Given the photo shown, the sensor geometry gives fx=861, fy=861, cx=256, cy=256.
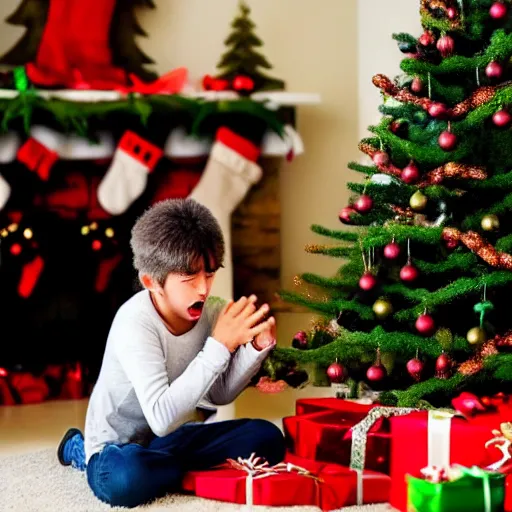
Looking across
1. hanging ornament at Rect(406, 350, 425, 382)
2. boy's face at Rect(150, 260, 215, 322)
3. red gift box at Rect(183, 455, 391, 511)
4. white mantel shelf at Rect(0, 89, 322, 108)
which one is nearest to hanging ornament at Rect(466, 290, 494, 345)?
hanging ornament at Rect(406, 350, 425, 382)

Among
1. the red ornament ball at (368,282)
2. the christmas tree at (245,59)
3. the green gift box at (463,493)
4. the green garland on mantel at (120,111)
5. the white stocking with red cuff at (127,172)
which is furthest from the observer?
the christmas tree at (245,59)

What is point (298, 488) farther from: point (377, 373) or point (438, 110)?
point (438, 110)

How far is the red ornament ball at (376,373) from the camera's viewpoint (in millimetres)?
1792

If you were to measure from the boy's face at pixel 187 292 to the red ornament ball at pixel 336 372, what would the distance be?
358 millimetres

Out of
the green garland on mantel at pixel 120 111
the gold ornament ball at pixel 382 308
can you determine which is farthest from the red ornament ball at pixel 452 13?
the green garland on mantel at pixel 120 111

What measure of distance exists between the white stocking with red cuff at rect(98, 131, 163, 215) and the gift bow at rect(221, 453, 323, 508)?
1.28m

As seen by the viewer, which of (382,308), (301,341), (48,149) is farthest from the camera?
(48,149)

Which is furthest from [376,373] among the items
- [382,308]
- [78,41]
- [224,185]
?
[78,41]

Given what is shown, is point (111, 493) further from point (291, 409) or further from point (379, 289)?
point (291, 409)

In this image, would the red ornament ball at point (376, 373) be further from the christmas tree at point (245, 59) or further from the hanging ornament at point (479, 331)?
the christmas tree at point (245, 59)

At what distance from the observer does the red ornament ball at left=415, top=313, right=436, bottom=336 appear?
1.74 meters

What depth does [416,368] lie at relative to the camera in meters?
1.75

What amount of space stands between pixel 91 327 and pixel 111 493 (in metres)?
1.37

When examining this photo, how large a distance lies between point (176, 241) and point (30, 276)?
131 centimetres
